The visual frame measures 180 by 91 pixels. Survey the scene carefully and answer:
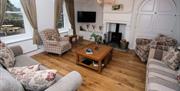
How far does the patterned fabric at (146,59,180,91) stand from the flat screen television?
3.43m

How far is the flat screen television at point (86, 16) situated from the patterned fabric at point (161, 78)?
3.43m

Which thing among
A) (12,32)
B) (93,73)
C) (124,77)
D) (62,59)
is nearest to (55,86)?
(93,73)

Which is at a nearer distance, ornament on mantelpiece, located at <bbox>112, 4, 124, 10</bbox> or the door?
the door

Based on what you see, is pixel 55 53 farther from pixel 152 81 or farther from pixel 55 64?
pixel 152 81

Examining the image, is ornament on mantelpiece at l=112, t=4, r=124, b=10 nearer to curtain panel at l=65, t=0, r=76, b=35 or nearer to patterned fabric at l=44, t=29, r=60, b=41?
curtain panel at l=65, t=0, r=76, b=35

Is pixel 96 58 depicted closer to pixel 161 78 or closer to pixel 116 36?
pixel 161 78

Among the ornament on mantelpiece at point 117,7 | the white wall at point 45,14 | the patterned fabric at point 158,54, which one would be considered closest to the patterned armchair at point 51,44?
the white wall at point 45,14

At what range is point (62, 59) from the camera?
12.2ft

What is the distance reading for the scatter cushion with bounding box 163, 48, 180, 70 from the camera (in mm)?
2330

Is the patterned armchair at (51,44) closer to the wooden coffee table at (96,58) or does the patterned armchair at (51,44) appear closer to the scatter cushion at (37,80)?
the wooden coffee table at (96,58)

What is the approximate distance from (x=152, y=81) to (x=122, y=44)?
2.74 m

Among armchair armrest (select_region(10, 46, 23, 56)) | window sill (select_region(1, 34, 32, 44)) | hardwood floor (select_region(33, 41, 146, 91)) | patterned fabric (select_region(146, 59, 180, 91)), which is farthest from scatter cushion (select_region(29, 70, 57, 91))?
window sill (select_region(1, 34, 32, 44))

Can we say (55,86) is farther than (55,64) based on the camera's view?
No

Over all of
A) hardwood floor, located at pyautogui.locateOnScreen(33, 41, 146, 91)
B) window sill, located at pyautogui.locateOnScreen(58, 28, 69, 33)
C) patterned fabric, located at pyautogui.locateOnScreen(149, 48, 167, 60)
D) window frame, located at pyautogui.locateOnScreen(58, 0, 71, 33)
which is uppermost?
window frame, located at pyautogui.locateOnScreen(58, 0, 71, 33)
